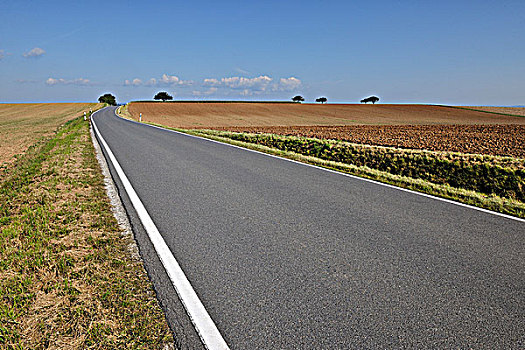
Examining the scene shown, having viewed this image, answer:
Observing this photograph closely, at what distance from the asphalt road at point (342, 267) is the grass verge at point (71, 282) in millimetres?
235

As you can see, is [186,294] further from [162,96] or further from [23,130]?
[162,96]

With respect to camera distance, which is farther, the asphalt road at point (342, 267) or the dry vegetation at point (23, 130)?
the dry vegetation at point (23, 130)

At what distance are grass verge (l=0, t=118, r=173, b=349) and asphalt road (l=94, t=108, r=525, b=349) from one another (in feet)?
0.77

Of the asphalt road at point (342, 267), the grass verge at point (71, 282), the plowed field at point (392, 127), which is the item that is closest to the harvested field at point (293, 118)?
the plowed field at point (392, 127)

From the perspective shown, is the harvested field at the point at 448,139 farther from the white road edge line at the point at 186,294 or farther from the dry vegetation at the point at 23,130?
the dry vegetation at the point at 23,130

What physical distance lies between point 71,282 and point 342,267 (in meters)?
2.70

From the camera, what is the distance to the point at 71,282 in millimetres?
3191

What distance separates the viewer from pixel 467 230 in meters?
4.63

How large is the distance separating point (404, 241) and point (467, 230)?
3.76 feet

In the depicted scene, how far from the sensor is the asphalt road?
253cm

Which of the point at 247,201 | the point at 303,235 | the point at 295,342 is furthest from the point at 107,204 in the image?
the point at 295,342

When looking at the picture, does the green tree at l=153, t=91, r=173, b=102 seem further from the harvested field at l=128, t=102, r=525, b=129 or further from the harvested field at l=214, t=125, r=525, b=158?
the harvested field at l=214, t=125, r=525, b=158

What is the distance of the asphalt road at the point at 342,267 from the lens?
253 cm

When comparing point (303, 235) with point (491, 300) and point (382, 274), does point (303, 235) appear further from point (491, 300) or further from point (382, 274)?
point (491, 300)
